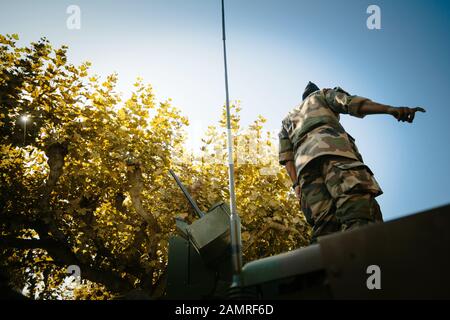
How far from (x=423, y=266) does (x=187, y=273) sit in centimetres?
257

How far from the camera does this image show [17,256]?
8.84 meters

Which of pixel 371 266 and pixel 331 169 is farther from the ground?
pixel 331 169

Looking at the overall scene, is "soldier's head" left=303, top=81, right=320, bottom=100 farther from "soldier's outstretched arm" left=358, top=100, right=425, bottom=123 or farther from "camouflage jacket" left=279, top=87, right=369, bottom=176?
"soldier's outstretched arm" left=358, top=100, right=425, bottom=123

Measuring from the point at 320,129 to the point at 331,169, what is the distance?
1.70ft

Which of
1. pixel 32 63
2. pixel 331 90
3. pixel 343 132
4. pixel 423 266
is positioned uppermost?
pixel 32 63

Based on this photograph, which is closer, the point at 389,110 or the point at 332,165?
the point at 389,110

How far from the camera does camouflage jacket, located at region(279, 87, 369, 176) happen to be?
283cm

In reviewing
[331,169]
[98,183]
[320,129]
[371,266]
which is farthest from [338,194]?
[98,183]

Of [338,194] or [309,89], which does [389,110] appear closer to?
[338,194]

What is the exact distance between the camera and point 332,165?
2.76 metres

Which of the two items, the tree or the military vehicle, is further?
the tree

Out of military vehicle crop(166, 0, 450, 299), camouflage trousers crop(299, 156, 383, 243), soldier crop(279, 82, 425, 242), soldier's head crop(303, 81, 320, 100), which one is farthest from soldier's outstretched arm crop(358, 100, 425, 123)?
military vehicle crop(166, 0, 450, 299)
